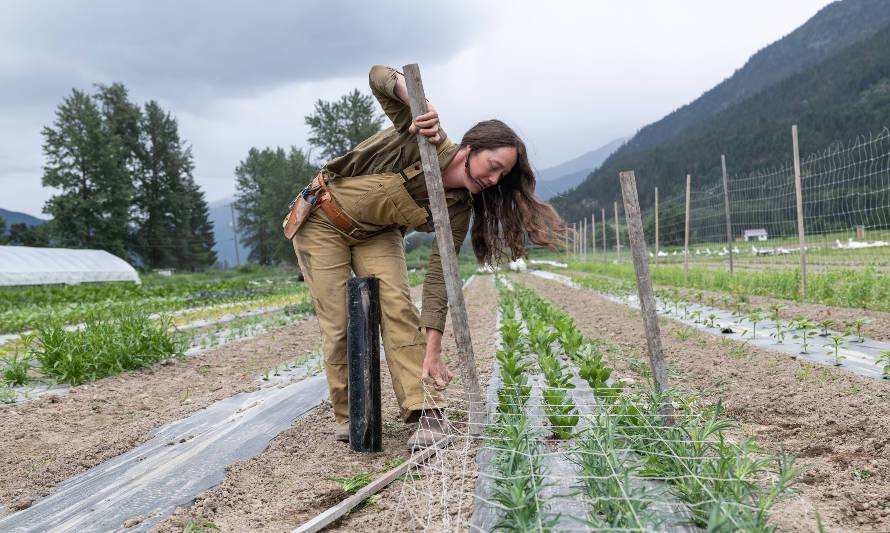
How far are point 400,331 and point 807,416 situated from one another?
2.02 m

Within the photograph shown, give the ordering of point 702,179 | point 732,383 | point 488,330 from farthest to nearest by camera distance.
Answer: point 702,179 < point 488,330 < point 732,383

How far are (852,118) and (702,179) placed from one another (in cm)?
1536

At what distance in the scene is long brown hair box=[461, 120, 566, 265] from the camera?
2766 millimetres

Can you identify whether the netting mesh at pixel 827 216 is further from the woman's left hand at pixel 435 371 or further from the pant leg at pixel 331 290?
the pant leg at pixel 331 290

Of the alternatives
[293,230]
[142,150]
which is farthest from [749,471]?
[142,150]

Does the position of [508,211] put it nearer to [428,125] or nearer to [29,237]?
[428,125]

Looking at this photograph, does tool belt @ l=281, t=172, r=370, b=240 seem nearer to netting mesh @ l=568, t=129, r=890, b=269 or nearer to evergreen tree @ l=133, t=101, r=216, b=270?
netting mesh @ l=568, t=129, r=890, b=269

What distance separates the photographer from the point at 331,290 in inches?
122

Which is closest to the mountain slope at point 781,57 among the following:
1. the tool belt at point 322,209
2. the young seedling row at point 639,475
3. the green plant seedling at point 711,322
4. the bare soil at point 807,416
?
the green plant seedling at point 711,322

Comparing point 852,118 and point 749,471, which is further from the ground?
point 852,118

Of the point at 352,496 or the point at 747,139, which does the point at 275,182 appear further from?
the point at 747,139

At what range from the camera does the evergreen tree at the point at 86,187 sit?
3344 centimetres

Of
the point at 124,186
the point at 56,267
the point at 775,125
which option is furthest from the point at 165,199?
the point at 775,125

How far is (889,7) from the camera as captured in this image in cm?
13812
